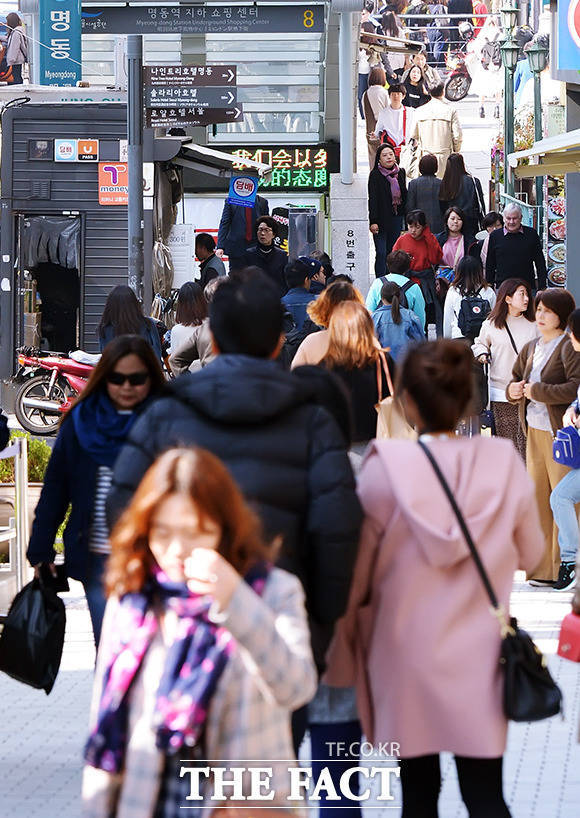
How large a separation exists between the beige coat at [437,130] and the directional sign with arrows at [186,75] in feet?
12.6

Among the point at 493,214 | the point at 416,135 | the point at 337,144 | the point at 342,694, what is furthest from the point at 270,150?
the point at 342,694

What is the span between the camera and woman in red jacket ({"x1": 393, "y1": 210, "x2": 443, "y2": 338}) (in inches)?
692

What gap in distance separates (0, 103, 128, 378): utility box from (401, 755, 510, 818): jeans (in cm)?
1753

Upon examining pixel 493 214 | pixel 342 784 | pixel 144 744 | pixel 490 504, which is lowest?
pixel 342 784

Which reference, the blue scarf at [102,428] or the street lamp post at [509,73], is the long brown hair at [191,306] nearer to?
the blue scarf at [102,428]

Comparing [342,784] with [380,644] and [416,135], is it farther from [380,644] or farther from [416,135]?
[416,135]

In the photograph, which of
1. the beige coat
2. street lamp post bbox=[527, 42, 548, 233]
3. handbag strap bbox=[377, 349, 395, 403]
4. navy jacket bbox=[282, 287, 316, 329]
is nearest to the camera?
handbag strap bbox=[377, 349, 395, 403]

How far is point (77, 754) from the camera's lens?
672cm

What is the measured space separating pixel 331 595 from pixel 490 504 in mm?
476

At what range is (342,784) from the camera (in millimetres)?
4824

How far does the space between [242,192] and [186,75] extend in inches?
73.4

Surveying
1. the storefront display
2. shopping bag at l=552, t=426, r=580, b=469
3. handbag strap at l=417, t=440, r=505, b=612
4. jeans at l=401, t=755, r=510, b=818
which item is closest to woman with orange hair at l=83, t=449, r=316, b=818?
handbag strap at l=417, t=440, r=505, b=612

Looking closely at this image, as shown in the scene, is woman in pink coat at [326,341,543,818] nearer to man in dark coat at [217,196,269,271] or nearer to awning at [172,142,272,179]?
man in dark coat at [217,196,269,271]

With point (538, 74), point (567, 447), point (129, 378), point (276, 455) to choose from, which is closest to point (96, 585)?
point (129, 378)
